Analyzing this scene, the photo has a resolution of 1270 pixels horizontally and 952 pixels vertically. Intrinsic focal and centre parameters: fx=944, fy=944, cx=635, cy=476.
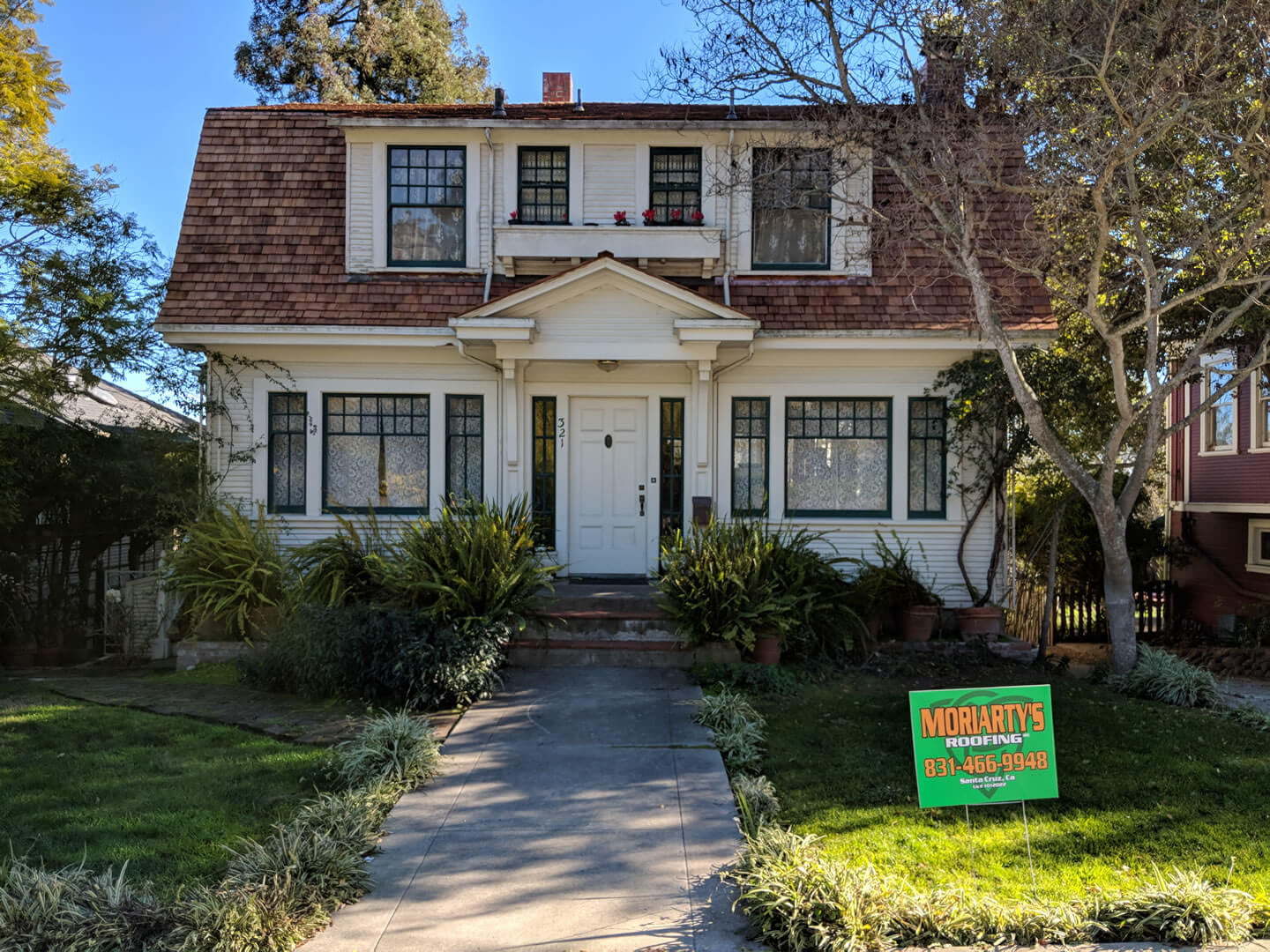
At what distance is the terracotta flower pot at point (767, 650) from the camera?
30.5 ft

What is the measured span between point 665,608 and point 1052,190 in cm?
536

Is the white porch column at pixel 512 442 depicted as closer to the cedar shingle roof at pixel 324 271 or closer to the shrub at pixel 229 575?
the cedar shingle roof at pixel 324 271

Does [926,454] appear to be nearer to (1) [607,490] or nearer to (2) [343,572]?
(1) [607,490]

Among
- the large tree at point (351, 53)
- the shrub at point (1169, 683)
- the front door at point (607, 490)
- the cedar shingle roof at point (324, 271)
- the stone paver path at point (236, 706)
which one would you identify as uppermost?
the large tree at point (351, 53)

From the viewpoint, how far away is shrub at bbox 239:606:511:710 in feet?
26.7

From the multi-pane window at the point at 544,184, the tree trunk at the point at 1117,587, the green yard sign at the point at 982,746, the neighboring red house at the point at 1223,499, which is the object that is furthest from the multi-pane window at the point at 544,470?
the neighboring red house at the point at 1223,499

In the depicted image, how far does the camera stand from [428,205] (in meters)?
12.2

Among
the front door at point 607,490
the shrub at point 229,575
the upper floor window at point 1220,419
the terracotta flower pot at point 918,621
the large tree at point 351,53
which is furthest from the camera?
the large tree at point 351,53

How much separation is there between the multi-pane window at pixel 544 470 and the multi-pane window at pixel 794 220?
10.7 ft

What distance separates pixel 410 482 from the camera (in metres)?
11.8

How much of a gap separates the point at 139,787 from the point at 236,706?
2.17m

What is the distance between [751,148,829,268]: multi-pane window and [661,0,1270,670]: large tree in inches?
34.0

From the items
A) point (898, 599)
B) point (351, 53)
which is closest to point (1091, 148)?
point (898, 599)

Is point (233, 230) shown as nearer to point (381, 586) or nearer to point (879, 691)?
point (381, 586)
